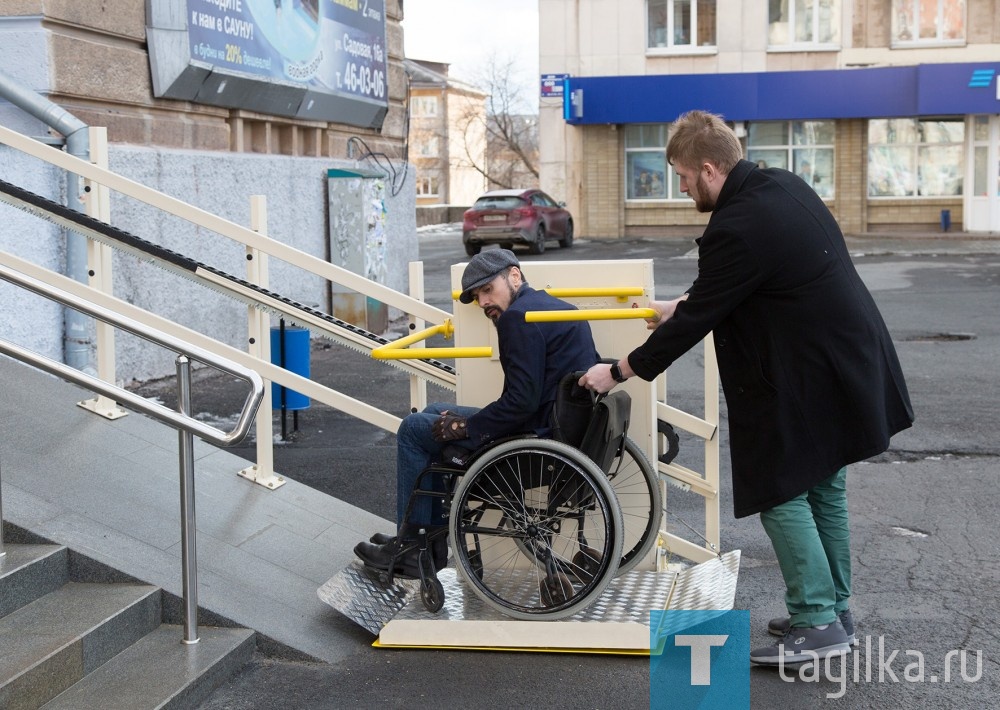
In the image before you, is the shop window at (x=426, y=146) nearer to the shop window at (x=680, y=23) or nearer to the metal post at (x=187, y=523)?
the shop window at (x=680, y=23)

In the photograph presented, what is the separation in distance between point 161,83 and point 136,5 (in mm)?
618

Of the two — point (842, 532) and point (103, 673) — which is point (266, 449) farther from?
point (842, 532)

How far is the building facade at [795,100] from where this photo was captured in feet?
103

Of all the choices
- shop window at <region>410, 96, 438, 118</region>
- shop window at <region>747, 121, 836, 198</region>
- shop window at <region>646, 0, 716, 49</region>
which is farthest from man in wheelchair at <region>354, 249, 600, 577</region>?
shop window at <region>410, 96, 438, 118</region>

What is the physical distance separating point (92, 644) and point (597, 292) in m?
2.17

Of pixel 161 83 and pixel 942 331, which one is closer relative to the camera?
pixel 161 83

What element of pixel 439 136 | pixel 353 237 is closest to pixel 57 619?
pixel 353 237

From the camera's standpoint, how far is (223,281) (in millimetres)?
5383

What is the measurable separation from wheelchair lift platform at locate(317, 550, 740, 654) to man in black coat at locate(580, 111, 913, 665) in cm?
44

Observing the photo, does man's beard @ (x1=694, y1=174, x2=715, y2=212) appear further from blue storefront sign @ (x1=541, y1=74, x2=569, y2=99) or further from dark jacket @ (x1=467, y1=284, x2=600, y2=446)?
blue storefront sign @ (x1=541, y1=74, x2=569, y2=99)

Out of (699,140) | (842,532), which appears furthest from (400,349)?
(842,532)

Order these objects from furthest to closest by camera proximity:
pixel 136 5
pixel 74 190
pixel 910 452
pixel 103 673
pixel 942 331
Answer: pixel 942 331
pixel 136 5
pixel 74 190
pixel 910 452
pixel 103 673

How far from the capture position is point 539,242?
28.8 meters

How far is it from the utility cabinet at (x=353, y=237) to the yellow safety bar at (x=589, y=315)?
841cm
